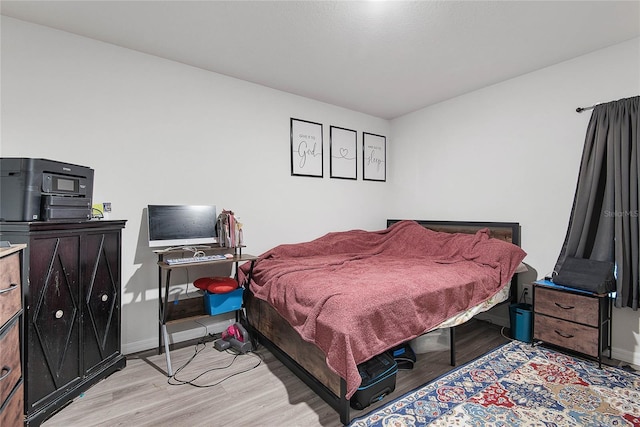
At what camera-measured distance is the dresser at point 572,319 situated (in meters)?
2.28

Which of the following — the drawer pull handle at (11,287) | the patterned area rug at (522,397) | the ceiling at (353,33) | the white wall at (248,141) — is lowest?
the patterned area rug at (522,397)

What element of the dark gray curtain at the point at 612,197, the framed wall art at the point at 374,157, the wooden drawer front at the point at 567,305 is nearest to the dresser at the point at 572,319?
the wooden drawer front at the point at 567,305

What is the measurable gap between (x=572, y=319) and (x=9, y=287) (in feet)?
12.2

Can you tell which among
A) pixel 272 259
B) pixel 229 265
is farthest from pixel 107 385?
pixel 272 259

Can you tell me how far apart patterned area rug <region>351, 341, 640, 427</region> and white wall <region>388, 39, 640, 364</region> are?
680 millimetres

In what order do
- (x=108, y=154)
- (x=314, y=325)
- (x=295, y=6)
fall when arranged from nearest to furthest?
(x=314, y=325)
(x=295, y=6)
(x=108, y=154)

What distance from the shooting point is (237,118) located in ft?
10.5

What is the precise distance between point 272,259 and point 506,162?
2759 millimetres

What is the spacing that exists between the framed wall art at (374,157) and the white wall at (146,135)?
3.14 feet

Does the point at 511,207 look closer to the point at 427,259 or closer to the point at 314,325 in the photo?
the point at 427,259

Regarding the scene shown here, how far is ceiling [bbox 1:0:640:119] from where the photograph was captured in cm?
206

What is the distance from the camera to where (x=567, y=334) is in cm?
242

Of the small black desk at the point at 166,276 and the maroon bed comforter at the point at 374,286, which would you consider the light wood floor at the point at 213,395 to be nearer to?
the small black desk at the point at 166,276

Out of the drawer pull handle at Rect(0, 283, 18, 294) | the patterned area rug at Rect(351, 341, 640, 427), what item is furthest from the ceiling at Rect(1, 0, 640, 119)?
the patterned area rug at Rect(351, 341, 640, 427)
